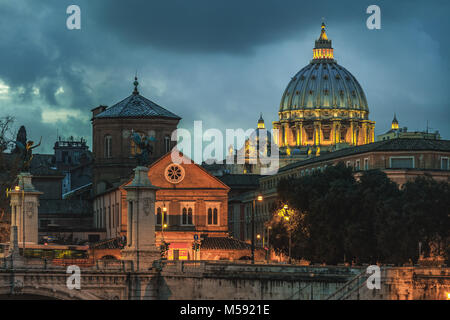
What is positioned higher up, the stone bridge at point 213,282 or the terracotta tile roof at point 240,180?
the terracotta tile roof at point 240,180

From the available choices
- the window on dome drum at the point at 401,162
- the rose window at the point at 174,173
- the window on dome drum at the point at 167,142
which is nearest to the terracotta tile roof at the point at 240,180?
the window on dome drum at the point at 167,142

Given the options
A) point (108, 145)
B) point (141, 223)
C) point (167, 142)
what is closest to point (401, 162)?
point (167, 142)

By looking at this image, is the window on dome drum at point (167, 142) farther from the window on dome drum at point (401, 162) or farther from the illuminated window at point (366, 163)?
the window on dome drum at point (401, 162)

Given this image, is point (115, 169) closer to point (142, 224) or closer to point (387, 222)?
point (387, 222)

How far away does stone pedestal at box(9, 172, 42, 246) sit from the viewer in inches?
3649

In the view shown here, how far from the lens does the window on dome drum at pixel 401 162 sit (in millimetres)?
143125

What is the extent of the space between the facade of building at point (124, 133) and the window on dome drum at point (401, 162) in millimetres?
24050

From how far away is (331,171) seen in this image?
11825cm

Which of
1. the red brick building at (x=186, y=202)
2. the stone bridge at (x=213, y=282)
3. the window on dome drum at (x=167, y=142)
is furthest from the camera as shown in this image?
the window on dome drum at (x=167, y=142)

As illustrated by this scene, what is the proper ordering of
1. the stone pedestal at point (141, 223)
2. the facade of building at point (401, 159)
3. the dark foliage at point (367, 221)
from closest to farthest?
the stone pedestal at point (141, 223), the dark foliage at point (367, 221), the facade of building at point (401, 159)

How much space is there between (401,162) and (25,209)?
59.6 m

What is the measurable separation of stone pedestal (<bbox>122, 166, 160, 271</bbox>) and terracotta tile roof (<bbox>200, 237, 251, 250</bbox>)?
4202 centimetres
